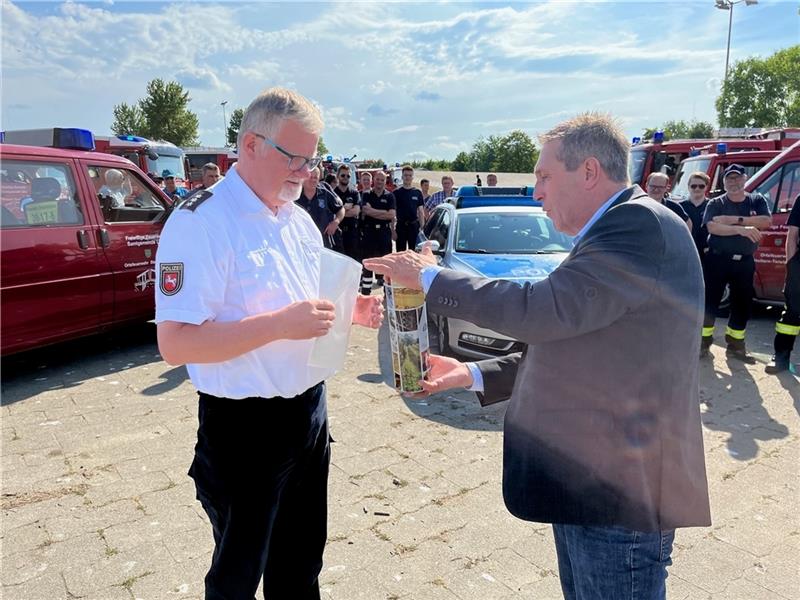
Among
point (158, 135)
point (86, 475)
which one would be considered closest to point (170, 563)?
point (86, 475)

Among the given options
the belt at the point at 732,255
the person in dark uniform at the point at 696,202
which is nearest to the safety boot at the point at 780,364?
the belt at the point at 732,255

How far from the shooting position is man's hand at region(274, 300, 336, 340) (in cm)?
161

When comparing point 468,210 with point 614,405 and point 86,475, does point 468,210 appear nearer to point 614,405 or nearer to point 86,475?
point 86,475

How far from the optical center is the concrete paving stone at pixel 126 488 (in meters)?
3.35

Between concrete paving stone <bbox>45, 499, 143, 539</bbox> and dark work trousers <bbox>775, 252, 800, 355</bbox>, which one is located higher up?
dark work trousers <bbox>775, 252, 800, 355</bbox>

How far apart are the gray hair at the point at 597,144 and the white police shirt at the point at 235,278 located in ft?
2.99

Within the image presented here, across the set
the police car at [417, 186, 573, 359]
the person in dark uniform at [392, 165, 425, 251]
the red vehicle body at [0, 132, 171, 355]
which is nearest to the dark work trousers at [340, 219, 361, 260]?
the person in dark uniform at [392, 165, 425, 251]

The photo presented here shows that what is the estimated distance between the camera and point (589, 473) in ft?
5.01

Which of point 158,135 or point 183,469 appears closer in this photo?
point 183,469

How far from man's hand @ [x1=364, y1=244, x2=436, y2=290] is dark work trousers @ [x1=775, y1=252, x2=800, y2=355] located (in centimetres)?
544

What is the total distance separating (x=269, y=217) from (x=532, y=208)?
18.6 feet

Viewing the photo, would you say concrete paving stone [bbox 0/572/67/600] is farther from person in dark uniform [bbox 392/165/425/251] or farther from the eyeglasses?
person in dark uniform [bbox 392/165/425/251]

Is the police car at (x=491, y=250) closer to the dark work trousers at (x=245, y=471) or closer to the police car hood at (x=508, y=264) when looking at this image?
the police car hood at (x=508, y=264)

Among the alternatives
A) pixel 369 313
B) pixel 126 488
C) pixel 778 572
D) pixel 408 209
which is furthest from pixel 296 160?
pixel 408 209
